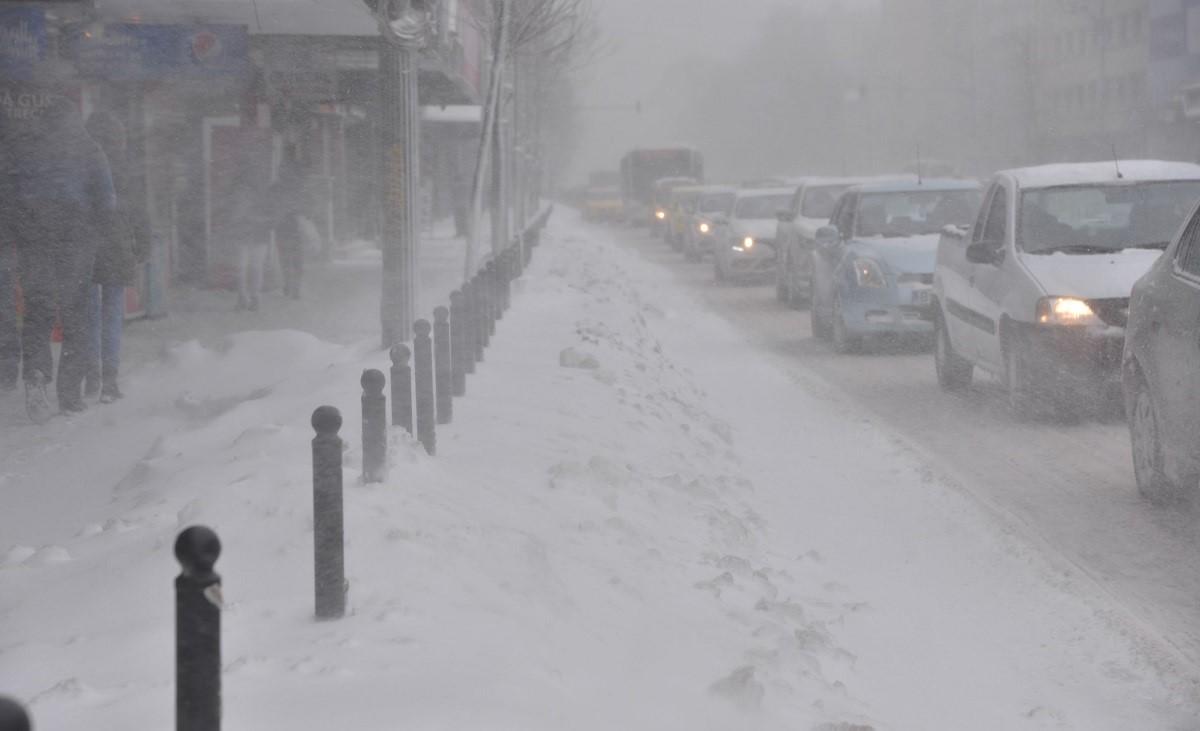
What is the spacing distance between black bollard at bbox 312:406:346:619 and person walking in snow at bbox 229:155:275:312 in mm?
13414

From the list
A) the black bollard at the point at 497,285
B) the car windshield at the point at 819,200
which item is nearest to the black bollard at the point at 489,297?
the black bollard at the point at 497,285

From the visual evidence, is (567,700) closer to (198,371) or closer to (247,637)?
(247,637)

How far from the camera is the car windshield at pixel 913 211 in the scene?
16.4 m

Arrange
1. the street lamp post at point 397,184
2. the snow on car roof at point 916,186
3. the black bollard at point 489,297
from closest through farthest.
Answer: the street lamp post at point 397,184 → the black bollard at point 489,297 → the snow on car roof at point 916,186

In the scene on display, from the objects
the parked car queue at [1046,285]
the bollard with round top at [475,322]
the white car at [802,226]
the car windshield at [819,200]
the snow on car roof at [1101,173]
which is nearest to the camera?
the parked car queue at [1046,285]

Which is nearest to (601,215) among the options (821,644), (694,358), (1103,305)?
(694,358)

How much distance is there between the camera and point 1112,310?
10328 millimetres

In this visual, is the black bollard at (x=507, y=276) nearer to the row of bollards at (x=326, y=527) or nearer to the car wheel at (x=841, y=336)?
the car wheel at (x=841, y=336)

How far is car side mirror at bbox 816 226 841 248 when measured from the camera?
1644cm

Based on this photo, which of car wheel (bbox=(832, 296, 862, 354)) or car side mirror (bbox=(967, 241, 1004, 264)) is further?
car wheel (bbox=(832, 296, 862, 354))

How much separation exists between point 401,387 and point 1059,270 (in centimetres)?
517

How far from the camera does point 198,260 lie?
68.8 feet

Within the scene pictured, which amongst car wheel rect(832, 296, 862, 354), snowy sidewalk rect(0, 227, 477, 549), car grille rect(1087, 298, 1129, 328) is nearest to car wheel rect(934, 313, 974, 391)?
car grille rect(1087, 298, 1129, 328)

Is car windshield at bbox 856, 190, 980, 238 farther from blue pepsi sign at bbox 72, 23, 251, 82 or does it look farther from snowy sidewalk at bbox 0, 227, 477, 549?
blue pepsi sign at bbox 72, 23, 251, 82
